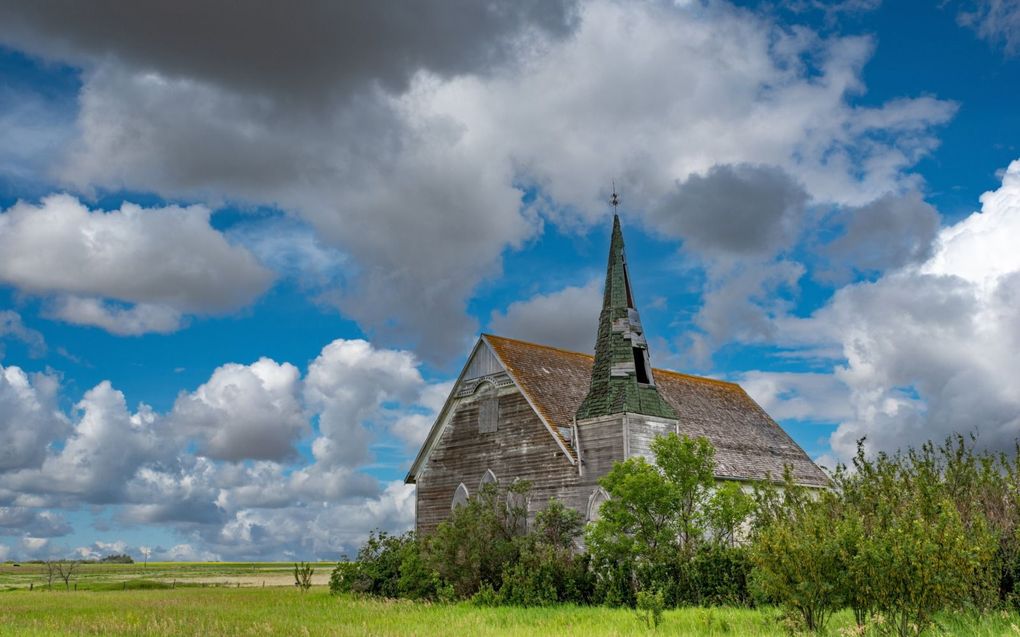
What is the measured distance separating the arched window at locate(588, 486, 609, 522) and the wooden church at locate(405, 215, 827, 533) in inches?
1.5

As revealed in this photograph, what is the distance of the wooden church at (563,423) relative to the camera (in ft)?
100

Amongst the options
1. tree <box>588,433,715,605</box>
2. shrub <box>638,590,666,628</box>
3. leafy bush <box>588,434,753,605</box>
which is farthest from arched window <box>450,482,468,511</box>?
shrub <box>638,590,666,628</box>

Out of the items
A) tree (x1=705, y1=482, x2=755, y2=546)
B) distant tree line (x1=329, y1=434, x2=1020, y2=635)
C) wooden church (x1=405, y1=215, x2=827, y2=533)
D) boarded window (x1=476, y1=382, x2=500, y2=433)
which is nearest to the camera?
distant tree line (x1=329, y1=434, x2=1020, y2=635)

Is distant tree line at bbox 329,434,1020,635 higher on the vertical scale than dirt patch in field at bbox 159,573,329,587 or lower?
higher

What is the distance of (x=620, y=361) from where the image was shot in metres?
32.0

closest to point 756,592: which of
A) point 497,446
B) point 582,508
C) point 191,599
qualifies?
point 582,508

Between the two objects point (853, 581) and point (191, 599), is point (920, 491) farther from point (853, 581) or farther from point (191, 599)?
point (191, 599)

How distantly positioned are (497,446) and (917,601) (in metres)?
22.2

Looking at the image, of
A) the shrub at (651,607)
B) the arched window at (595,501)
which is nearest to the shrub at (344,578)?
the arched window at (595,501)

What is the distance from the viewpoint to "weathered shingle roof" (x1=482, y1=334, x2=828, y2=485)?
34375 mm

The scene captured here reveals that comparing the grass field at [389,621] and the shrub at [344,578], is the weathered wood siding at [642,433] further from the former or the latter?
the shrub at [344,578]

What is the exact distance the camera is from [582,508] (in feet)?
98.4

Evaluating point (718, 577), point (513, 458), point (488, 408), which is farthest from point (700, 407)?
point (718, 577)

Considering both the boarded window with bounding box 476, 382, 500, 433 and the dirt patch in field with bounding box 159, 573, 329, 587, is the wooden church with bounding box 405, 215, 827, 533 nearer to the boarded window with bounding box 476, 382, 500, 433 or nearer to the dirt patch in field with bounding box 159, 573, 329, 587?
the boarded window with bounding box 476, 382, 500, 433
